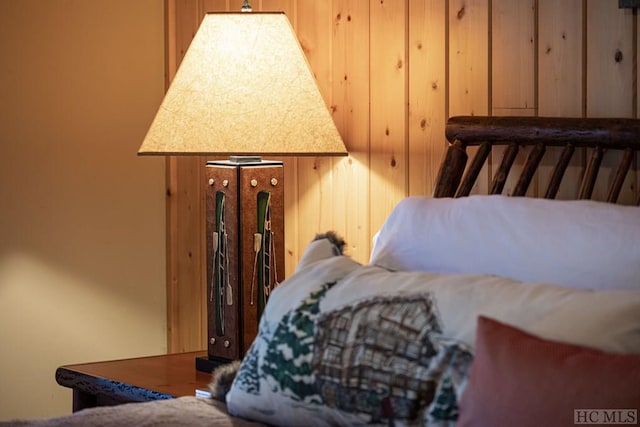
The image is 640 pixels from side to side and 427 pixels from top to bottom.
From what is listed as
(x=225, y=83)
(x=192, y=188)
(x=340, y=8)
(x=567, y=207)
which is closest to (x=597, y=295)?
(x=567, y=207)

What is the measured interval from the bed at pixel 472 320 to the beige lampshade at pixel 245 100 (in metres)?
0.43

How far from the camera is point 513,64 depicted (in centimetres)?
233

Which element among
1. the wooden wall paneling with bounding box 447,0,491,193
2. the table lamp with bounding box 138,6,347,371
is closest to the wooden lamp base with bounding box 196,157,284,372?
the table lamp with bounding box 138,6,347,371

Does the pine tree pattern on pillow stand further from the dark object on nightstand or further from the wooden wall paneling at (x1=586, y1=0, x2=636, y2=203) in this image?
the dark object on nightstand

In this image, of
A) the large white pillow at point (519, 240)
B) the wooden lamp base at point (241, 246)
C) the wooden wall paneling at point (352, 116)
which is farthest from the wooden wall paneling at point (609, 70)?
the wooden lamp base at point (241, 246)

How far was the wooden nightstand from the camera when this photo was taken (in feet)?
7.90

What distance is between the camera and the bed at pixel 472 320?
1336 millimetres

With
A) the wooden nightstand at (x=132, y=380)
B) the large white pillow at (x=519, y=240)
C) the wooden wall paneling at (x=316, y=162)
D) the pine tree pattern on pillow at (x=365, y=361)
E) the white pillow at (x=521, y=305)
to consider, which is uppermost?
the wooden wall paneling at (x=316, y=162)

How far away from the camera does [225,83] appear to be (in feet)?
8.12

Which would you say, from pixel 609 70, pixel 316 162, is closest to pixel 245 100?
pixel 316 162

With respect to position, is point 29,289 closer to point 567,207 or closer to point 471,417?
point 567,207

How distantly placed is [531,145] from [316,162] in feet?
2.64

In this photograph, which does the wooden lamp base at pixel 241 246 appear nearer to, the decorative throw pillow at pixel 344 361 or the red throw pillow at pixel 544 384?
the decorative throw pillow at pixel 344 361

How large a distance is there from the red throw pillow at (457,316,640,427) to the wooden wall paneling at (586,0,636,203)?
0.80 meters
